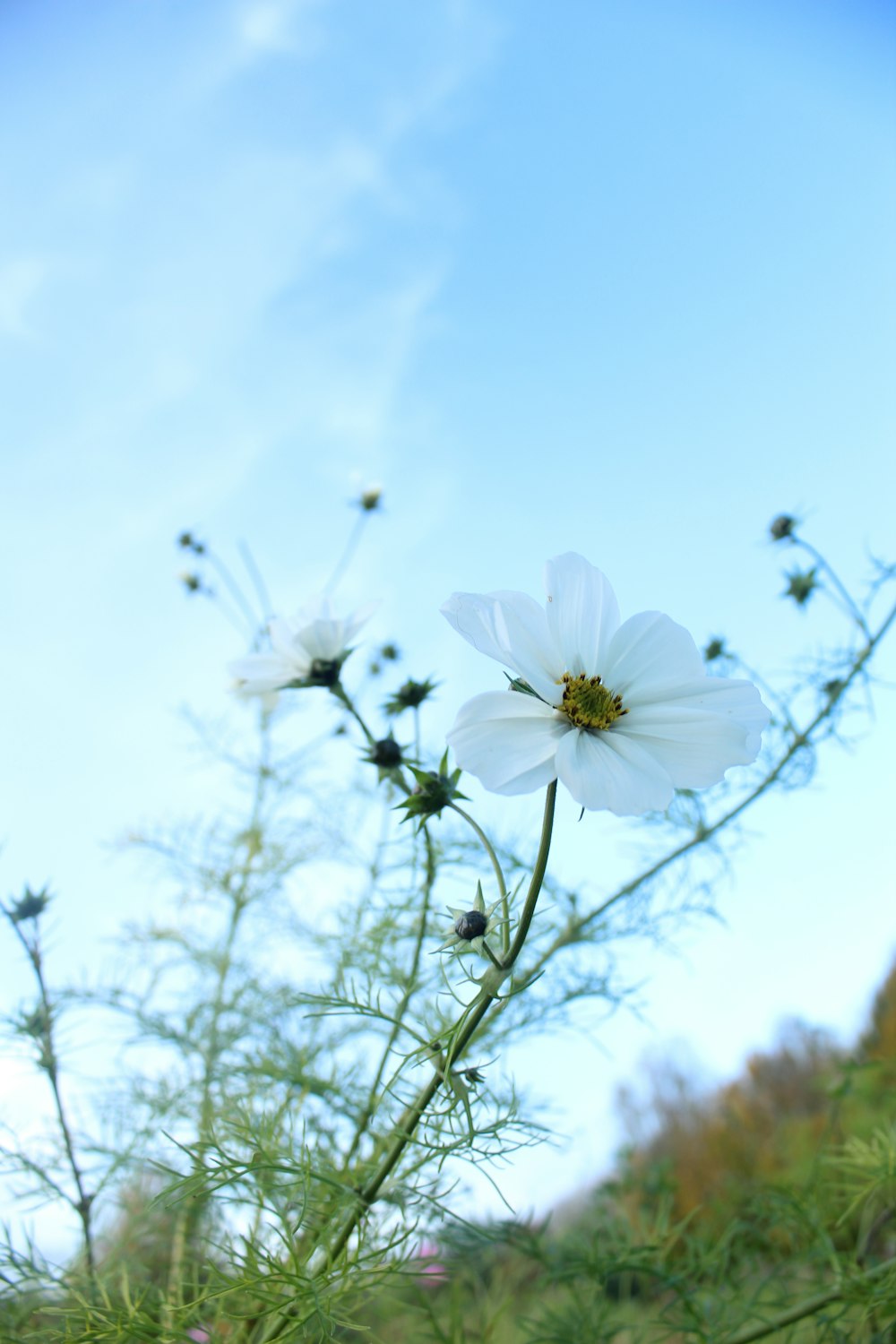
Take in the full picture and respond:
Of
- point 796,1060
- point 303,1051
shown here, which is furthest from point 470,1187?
point 796,1060

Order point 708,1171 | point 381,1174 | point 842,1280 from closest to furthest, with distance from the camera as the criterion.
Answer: point 381,1174 → point 842,1280 → point 708,1171

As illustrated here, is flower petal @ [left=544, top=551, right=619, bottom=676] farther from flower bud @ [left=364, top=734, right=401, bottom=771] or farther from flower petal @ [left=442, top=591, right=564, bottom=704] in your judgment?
flower bud @ [left=364, top=734, right=401, bottom=771]

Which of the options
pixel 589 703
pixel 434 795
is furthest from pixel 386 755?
pixel 589 703

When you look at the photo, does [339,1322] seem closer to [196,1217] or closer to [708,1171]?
[196,1217]

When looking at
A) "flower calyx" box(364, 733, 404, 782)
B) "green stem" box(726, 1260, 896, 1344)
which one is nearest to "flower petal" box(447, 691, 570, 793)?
"flower calyx" box(364, 733, 404, 782)

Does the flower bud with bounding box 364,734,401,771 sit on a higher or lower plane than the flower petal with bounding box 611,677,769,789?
higher

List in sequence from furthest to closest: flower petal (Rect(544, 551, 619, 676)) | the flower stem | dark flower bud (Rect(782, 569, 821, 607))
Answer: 1. dark flower bud (Rect(782, 569, 821, 607))
2. flower petal (Rect(544, 551, 619, 676))
3. the flower stem

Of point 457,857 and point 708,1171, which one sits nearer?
point 457,857

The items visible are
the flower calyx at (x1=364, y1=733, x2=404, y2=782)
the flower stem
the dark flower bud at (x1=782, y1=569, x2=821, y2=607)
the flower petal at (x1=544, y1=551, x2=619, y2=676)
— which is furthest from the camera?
the dark flower bud at (x1=782, y1=569, x2=821, y2=607)
